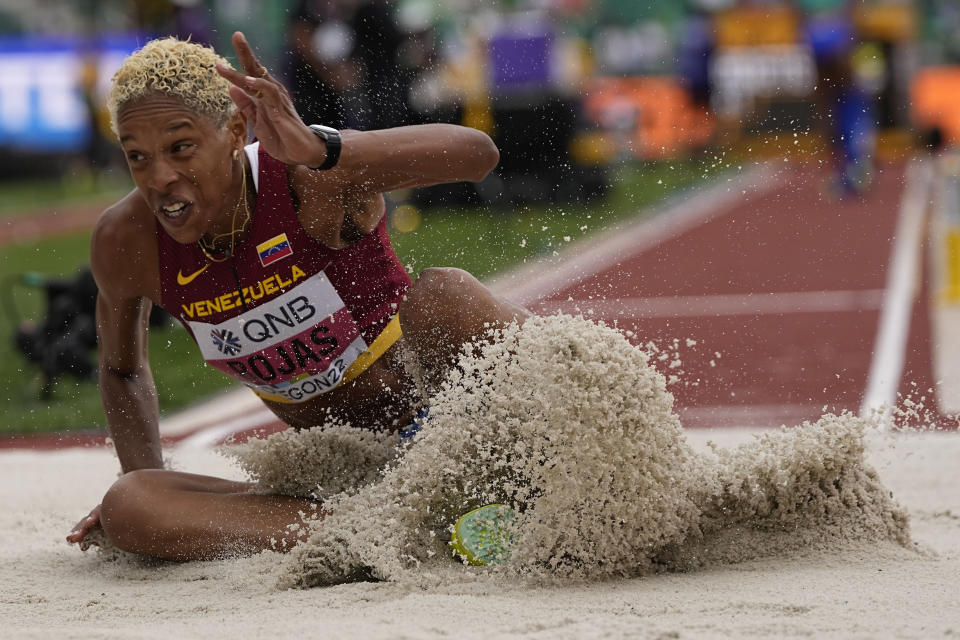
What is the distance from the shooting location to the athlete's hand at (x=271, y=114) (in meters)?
2.81

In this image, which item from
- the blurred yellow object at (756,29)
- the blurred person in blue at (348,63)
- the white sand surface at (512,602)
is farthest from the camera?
the blurred yellow object at (756,29)

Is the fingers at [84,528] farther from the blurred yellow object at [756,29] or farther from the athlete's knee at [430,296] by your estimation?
the blurred yellow object at [756,29]

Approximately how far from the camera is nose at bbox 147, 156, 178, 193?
2986 millimetres

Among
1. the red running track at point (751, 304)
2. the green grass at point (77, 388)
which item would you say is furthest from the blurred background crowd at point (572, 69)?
the green grass at point (77, 388)

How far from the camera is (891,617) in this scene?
256cm

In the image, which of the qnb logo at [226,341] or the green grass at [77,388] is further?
the green grass at [77,388]

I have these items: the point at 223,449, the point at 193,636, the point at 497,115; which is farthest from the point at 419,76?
the point at 193,636

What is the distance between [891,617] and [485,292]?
1.17 metres

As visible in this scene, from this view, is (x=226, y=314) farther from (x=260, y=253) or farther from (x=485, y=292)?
(x=485, y=292)

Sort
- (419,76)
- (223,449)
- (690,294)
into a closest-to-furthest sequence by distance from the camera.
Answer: (223,449) < (690,294) < (419,76)

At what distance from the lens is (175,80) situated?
9.93 ft

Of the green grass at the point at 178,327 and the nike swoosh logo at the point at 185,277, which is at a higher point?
the green grass at the point at 178,327

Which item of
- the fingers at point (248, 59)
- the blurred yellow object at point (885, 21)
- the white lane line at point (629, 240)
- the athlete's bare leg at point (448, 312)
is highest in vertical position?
the blurred yellow object at point (885, 21)

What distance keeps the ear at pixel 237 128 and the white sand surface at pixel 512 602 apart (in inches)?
40.5
